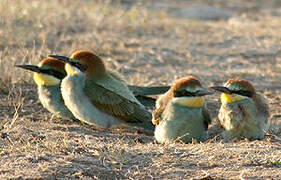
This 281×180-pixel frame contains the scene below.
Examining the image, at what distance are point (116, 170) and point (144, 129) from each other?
1.59 metres

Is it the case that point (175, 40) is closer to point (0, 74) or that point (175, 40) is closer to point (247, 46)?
point (247, 46)

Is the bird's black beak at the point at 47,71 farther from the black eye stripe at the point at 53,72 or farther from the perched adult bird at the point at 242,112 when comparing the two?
the perched adult bird at the point at 242,112

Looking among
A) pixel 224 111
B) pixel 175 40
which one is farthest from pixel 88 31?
pixel 224 111

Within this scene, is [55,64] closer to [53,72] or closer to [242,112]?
[53,72]

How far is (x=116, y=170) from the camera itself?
3.29m

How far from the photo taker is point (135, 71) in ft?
22.4

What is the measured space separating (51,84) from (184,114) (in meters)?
1.44

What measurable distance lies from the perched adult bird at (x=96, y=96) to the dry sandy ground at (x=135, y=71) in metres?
0.15

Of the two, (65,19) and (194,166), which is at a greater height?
(65,19)

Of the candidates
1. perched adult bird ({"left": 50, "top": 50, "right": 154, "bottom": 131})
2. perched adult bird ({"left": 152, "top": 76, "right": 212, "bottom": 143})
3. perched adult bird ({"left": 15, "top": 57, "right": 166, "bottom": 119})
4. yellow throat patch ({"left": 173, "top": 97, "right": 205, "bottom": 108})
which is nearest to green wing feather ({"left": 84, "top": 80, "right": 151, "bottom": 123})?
perched adult bird ({"left": 50, "top": 50, "right": 154, "bottom": 131})

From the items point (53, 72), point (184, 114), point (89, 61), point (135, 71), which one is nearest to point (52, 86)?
point (53, 72)

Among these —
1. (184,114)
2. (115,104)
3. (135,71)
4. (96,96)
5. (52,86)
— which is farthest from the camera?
(135,71)

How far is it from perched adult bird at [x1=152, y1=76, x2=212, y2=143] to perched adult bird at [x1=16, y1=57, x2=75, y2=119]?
3.55ft

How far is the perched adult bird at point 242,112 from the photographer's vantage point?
4195 mm
